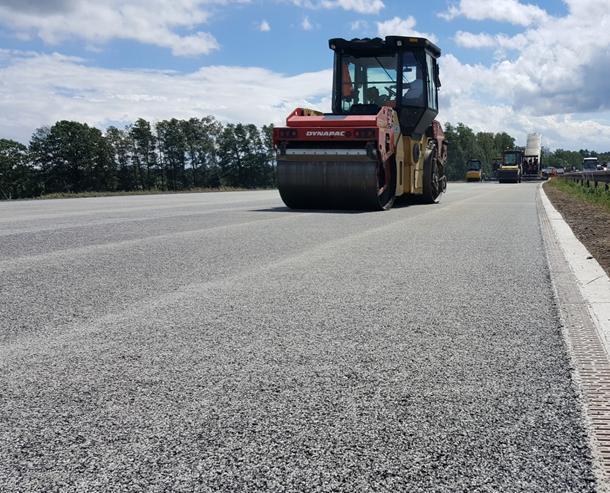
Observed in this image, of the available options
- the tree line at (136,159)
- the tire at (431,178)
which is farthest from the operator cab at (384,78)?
the tree line at (136,159)

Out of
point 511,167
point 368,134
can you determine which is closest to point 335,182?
point 368,134

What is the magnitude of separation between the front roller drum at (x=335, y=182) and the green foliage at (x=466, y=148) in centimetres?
9537

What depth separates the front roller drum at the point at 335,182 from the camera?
11805mm

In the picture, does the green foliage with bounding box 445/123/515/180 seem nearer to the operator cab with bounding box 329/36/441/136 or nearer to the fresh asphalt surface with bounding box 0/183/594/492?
the operator cab with bounding box 329/36/441/136

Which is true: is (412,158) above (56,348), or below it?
above

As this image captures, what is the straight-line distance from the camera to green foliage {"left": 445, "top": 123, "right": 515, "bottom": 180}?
400 feet

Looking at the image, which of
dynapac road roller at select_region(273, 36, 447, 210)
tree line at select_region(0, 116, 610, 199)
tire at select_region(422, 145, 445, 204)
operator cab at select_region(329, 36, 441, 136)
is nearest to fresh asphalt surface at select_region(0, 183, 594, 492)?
dynapac road roller at select_region(273, 36, 447, 210)

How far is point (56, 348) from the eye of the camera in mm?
2963

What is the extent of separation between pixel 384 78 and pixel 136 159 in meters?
80.4

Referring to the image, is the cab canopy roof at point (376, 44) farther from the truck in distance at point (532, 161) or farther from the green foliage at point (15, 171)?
the green foliage at point (15, 171)

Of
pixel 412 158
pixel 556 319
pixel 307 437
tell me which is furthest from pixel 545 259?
pixel 412 158

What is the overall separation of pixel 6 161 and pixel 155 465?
80.4 m

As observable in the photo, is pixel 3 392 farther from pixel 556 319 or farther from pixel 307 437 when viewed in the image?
pixel 556 319

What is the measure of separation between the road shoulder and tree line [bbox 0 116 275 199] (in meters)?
74.2
